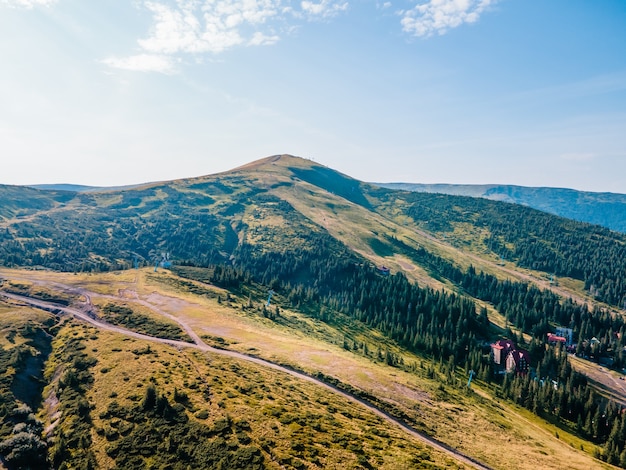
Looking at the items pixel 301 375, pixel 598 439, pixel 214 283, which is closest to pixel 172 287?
pixel 214 283

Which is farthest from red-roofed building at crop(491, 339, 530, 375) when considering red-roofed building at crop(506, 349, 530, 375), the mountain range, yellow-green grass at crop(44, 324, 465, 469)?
yellow-green grass at crop(44, 324, 465, 469)

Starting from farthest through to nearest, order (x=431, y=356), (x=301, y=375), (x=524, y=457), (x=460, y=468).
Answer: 1. (x=431, y=356)
2. (x=301, y=375)
3. (x=524, y=457)
4. (x=460, y=468)

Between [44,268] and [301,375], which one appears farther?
[44,268]

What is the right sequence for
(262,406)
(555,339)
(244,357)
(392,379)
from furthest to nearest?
(555,339), (392,379), (244,357), (262,406)

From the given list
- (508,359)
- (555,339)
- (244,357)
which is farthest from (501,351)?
(244,357)

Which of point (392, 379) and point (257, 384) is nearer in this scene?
point (257, 384)

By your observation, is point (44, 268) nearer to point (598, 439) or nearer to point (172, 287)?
point (172, 287)

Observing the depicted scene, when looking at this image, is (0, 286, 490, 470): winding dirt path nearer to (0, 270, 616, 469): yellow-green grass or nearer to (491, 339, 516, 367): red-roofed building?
(0, 270, 616, 469): yellow-green grass

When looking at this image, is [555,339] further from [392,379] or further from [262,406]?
[262,406]

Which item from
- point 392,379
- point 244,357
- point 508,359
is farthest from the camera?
point 508,359
